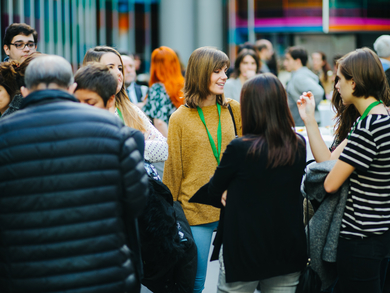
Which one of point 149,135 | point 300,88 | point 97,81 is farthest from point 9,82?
point 300,88

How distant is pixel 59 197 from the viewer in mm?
1889

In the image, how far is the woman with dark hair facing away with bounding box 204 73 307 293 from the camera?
7.24ft

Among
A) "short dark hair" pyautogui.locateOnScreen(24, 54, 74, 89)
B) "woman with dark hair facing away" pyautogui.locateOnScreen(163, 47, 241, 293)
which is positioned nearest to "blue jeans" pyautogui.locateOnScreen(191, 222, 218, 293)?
"woman with dark hair facing away" pyautogui.locateOnScreen(163, 47, 241, 293)

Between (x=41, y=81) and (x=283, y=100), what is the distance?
120 cm

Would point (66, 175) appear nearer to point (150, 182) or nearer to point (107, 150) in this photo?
point (107, 150)

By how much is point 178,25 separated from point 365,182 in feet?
42.3

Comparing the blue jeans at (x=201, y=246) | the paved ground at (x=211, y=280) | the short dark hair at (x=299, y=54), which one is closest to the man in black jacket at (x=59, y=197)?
the blue jeans at (x=201, y=246)

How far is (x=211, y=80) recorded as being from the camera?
3.13 m

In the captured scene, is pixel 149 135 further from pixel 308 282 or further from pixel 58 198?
pixel 308 282

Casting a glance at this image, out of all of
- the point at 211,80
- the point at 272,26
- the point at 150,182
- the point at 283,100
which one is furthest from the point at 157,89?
the point at 272,26

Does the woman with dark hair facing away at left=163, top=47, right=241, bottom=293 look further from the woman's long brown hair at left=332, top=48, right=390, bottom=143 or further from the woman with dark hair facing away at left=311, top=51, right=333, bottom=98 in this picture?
the woman with dark hair facing away at left=311, top=51, right=333, bottom=98

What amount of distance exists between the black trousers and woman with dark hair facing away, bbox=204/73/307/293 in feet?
0.98

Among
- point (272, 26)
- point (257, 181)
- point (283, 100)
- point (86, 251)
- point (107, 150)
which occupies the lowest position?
point (86, 251)

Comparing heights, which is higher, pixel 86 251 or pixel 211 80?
pixel 211 80
